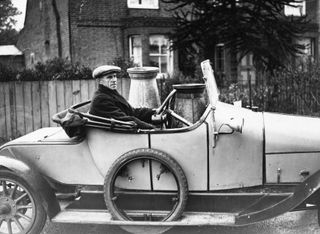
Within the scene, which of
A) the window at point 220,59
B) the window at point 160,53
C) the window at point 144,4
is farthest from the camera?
the window at point 220,59

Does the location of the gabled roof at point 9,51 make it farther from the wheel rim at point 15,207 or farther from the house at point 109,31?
the wheel rim at point 15,207

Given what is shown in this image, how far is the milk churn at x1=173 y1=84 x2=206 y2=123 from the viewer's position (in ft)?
17.4

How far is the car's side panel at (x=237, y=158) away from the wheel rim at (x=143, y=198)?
1.32 ft

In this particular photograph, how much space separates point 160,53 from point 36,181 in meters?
15.5

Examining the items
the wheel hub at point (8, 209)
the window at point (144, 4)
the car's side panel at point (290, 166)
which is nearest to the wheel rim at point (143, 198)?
the car's side panel at point (290, 166)

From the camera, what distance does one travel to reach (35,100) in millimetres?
9227

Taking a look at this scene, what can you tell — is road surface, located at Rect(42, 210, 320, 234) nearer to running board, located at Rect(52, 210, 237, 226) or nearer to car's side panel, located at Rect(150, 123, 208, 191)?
running board, located at Rect(52, 210, 237, 226)

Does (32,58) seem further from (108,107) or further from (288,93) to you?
(108,107)

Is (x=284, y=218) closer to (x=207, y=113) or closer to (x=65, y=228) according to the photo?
(x=207, y=113)

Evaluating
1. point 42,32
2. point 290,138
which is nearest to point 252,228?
point 290,138

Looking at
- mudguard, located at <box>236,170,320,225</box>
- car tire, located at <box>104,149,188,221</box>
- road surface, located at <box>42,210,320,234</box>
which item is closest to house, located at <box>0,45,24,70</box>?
road surface, located at <box>42,210,320,234</box>

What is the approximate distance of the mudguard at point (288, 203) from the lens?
12.0 ft

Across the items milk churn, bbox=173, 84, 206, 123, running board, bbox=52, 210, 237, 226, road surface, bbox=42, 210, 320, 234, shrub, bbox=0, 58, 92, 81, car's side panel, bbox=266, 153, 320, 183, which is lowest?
road surface, bbox=42, 210, 320, 234

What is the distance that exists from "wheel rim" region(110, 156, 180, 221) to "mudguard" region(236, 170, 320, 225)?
2.09ft
